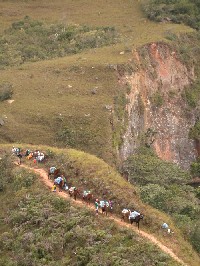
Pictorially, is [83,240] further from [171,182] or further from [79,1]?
[79,1]

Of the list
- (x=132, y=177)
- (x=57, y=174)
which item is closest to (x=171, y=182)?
(x=132, y=177)

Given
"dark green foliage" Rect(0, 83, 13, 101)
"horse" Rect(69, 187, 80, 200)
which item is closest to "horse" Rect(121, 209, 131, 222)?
"horse" Rect(69, 187, 80, 200)

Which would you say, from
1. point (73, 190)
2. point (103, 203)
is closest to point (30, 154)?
point (73, 190)

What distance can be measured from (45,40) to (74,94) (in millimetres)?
12260

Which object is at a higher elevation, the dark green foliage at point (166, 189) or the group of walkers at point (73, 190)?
the group of walkers at point (73, 190)

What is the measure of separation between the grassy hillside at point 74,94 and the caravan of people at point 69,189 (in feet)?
15.2

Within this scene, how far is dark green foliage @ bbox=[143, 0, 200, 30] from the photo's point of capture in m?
52.1

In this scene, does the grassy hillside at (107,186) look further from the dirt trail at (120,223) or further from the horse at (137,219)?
the dirt trail at (120,223)

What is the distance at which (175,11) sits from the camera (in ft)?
174

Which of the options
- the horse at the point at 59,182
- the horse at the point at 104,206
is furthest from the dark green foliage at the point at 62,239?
the horse at the point at 59,182

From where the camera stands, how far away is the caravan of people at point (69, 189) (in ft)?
75.6

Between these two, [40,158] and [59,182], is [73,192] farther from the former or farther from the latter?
[40,158]

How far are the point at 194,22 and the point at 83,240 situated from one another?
115ft

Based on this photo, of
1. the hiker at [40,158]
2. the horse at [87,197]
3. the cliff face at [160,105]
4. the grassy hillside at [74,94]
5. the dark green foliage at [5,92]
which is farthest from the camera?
the cliff face at [160,105]
